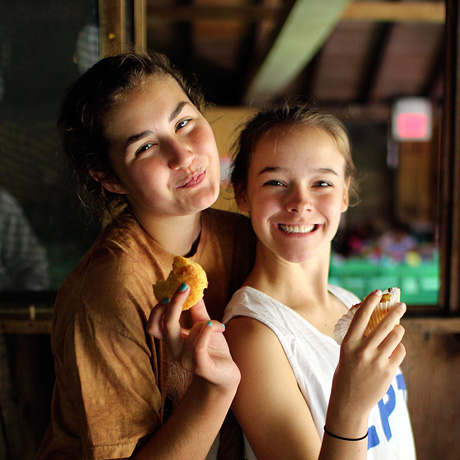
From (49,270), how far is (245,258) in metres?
0.87

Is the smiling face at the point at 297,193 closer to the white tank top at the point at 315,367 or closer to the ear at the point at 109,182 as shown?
the white tank top at the point at 315,367

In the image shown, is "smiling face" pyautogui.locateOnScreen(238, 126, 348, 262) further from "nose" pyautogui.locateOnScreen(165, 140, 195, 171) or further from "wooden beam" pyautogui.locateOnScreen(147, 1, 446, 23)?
"wooden beam" pyautogui.locateOnScreen(147, 1, 446, 23)

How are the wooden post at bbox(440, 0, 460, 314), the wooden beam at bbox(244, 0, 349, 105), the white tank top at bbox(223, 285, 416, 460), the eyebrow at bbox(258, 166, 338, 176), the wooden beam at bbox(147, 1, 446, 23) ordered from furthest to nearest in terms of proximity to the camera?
the wooden beam at bbox(147, 1, 446, 23) → the wooden beam at bbox(244, 0, 349, 105) → the wooden post at bbox(440, 0, 460, 314) → the eyebrow at bbox(258, 166, 338, 176) → the white tank top at bbox(223, 285, 416, 460)

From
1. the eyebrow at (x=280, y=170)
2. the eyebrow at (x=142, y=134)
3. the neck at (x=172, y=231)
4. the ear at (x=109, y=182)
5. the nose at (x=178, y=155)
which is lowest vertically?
the neck at (x=172, y=231)

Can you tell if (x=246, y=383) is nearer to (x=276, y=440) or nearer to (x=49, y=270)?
(x=276, y=440)

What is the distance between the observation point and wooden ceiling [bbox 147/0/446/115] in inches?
223

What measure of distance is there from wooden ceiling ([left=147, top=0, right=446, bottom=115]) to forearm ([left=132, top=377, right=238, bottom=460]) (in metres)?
4.00

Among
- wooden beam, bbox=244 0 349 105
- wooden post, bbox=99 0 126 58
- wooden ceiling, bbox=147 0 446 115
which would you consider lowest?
wooden post, bbox=99 0 126 58

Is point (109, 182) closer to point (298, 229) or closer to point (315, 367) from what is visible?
point (298, 229)

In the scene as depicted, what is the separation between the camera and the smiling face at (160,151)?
117cm

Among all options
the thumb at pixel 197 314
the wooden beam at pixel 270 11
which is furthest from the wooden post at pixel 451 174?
the wooden beam at pixel 270 11

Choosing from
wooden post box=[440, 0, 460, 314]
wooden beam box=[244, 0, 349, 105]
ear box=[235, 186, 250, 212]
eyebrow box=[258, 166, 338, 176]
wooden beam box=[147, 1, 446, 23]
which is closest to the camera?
eyebrow box=[258, 166, 338, 176]

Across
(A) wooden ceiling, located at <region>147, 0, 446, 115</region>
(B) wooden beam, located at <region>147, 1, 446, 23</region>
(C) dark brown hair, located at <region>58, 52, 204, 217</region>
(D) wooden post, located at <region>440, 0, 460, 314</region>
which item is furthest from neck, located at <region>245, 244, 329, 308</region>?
(B) wooden beam, located at <region>147, 1, 446, 23</region>

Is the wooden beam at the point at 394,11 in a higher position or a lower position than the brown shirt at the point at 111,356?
higher
